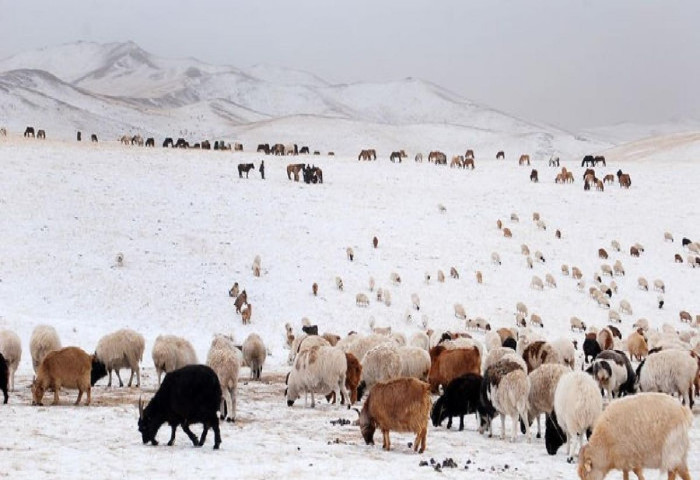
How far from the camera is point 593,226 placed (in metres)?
46.6

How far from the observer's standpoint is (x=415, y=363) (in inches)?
706

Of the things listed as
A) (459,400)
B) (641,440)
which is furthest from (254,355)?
(641,440)

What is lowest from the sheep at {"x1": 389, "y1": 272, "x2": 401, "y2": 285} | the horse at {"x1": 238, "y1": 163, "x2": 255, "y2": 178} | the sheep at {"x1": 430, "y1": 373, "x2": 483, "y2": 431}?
the sheep at {"x1": 430, "y1": 373, "x2": 483, "y2": 431}

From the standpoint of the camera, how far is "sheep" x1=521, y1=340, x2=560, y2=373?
19.8 metres

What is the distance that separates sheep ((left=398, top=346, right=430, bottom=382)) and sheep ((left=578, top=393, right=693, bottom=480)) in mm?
7798

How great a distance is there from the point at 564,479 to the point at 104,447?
23.0 ft

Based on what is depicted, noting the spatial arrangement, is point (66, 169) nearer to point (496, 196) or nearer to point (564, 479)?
point (496, 196)

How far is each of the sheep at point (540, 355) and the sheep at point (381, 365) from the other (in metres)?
4.47

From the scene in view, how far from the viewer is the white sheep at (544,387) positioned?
559 inches

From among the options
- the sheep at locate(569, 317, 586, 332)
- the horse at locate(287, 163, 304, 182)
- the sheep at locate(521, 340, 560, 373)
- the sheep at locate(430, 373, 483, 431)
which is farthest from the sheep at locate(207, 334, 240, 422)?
the horse at locate(287, 163, 304, 182)

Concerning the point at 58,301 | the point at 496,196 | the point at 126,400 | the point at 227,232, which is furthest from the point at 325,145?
the point at 126,400

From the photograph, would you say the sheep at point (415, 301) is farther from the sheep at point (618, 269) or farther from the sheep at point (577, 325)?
the sheep at point (618, 269)

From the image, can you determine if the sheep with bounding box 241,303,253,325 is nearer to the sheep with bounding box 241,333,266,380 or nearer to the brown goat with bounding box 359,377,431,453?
the sheep with bounding box 241,333,266,380

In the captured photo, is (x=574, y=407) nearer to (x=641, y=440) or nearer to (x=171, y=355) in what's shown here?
(x=641, y=440)
